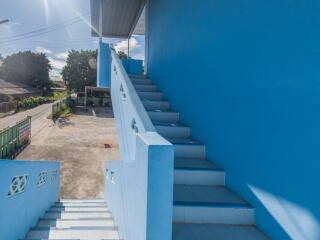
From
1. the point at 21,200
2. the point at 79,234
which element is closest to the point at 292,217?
the point at 79,234

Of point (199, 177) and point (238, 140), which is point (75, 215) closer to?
point (199, 177)

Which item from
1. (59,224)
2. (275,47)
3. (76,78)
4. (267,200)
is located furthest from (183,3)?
(76,78)

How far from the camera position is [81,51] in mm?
34344

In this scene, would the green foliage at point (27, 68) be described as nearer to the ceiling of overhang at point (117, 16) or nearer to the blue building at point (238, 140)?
the ceiling of overhang at point (117, 16)

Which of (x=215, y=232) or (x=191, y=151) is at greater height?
(x=191, y=151)

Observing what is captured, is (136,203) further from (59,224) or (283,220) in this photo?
(59,224)

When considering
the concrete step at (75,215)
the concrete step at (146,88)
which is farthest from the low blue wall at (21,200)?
the concrete step at (146,88)

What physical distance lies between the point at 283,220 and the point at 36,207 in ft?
10.4

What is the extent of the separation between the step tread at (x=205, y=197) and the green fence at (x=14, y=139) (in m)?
8.64

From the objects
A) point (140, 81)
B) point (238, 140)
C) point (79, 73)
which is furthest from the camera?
point (79, 73)

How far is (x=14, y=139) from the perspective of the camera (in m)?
10.2

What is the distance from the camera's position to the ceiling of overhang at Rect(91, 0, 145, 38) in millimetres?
7438

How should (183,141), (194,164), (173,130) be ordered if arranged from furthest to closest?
(173,130) < (183,141) < (194,164)

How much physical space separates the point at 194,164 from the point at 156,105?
1.91 meters
